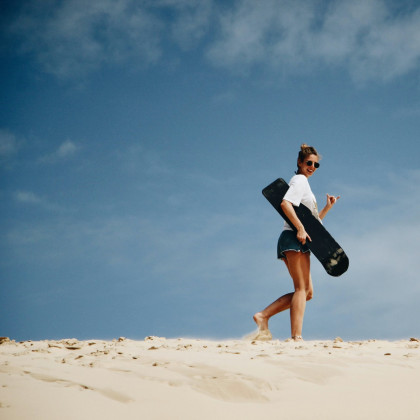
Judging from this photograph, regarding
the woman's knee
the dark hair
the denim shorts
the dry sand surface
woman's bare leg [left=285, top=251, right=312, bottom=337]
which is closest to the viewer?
the dry sand surface

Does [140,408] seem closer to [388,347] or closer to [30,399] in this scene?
[30,399]

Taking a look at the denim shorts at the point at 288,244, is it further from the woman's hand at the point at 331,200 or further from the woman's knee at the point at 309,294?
the woman's hand at the point at 331,200

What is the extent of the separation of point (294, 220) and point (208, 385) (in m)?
2.98

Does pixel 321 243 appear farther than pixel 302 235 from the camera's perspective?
Yes

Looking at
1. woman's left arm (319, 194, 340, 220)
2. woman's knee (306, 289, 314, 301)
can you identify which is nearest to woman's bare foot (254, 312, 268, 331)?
woman's knee (306, 289, 314, 301)

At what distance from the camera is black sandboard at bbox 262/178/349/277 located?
18.1 ft

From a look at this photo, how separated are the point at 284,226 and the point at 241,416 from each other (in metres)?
3.43

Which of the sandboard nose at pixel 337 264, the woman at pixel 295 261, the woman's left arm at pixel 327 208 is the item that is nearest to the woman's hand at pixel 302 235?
the woman at pixel 295 261

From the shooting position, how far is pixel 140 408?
2.42m

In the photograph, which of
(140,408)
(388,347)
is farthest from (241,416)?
(388,347)

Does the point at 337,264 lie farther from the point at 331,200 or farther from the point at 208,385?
the point at 208,385

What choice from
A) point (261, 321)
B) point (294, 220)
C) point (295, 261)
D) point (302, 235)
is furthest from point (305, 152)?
point (261, 321)

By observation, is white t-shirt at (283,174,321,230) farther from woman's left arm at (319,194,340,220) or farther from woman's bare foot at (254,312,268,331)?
woman's bare foot at (254,312,268,331)

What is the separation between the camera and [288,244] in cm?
553
